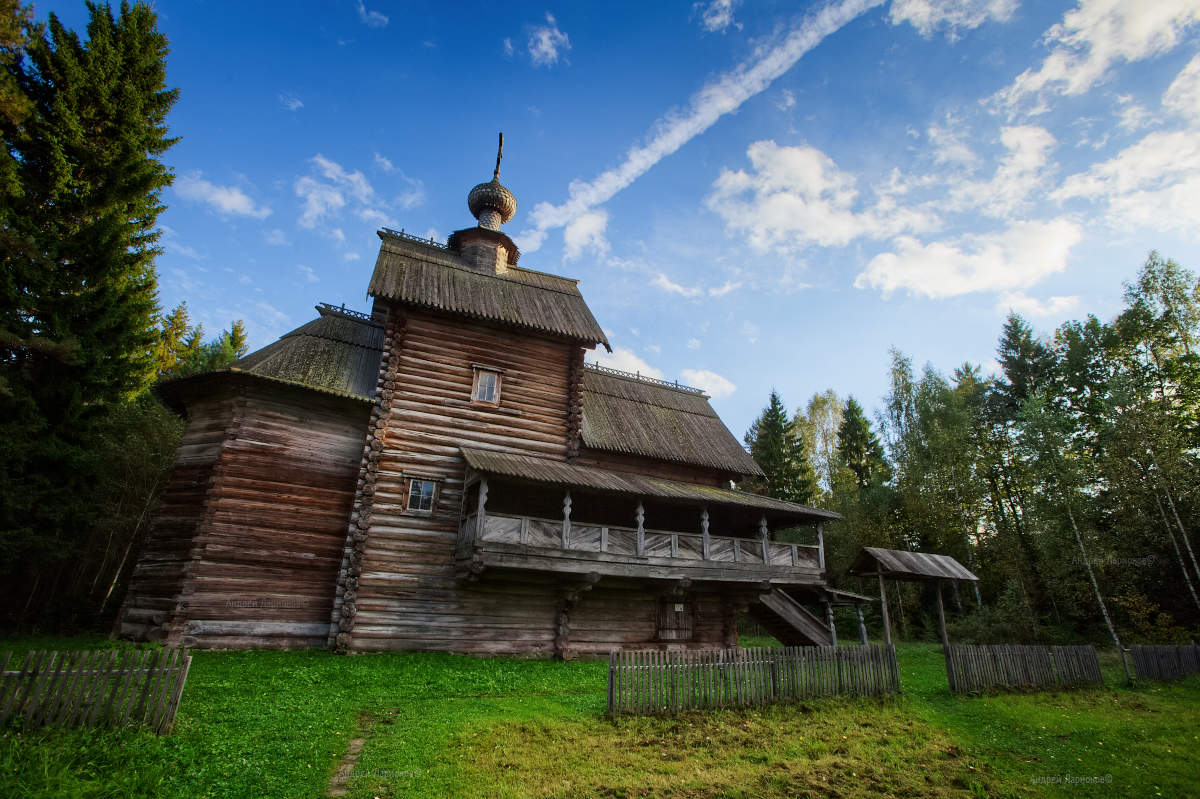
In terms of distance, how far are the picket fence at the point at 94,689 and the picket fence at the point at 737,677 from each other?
6.61 meters

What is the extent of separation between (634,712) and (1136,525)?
2365 cm

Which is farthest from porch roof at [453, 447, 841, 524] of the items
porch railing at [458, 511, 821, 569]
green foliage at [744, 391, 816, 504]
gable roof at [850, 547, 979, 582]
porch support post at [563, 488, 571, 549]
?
green foliage at [744, 391, 816, 504]

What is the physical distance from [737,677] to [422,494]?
10.3 meters

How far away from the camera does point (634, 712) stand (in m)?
9.93

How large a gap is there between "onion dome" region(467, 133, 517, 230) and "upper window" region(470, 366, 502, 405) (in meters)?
8.27

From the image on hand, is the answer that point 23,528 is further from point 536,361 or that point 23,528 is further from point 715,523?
point 715,523

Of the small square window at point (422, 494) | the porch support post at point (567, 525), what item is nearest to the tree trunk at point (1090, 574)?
the porch support post at point (567, 525)

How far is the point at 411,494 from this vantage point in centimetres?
1653

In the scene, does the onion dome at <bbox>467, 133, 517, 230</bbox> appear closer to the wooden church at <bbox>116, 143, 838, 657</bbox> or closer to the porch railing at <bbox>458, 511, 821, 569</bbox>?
the wooden church at <bbox>116, 143, 838, 657</bbox>

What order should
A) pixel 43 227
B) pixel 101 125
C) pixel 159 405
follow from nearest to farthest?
pixel 43 227 < pixel 101 125 < pixel 159 405

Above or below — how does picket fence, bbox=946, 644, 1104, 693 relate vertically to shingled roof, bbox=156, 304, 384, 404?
below

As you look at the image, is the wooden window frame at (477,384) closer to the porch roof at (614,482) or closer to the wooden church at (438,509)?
the wooden church at (438,509)

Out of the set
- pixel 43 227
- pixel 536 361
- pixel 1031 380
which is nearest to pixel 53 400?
pixel 43 227

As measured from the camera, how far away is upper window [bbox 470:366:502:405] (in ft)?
60.3
